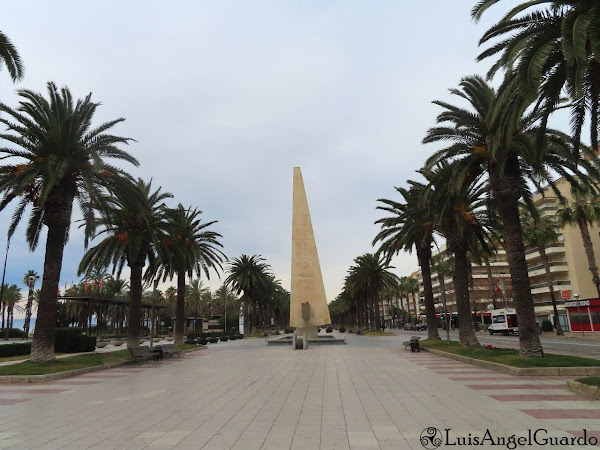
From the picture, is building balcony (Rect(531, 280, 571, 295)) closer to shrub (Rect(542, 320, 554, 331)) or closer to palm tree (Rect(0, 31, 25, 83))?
shrub (Rect(542, 320, 554, 331))

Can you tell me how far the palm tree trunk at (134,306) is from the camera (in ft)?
76.3

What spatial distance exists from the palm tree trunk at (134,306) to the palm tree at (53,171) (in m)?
6.20

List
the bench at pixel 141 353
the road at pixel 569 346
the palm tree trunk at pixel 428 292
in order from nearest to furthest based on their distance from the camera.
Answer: the bench at pixel 141 353, the road at pixel 569 346, the palm tree trunk at pixel 428 292

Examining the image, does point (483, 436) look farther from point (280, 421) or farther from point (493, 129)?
point (493, 129)

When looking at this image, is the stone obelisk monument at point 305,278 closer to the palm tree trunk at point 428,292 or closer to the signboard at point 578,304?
the palm tree trunk at point 428,292

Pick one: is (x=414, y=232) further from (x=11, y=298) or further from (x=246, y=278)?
(x=11, y=298)

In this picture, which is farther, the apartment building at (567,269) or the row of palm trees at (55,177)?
the apartment building at (567,269)

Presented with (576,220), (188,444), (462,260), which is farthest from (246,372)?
(576,220)

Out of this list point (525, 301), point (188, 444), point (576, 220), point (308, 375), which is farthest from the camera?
point (576, 220)

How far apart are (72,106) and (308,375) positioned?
611 inches

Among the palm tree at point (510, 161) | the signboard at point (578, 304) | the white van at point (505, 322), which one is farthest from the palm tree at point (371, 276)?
the palm tree at point (510, 161)

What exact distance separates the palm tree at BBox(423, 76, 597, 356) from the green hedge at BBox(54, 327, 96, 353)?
22.1 m

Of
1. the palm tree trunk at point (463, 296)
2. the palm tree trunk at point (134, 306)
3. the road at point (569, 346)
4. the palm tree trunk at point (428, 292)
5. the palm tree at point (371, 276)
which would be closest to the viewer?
the road at point (569, 346)

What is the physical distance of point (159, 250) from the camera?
23.2 m
